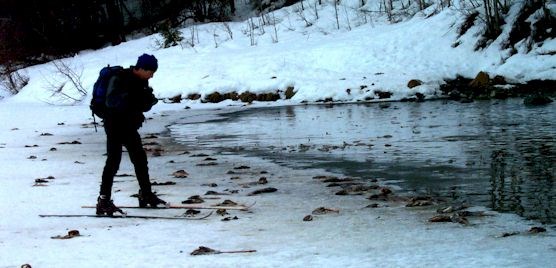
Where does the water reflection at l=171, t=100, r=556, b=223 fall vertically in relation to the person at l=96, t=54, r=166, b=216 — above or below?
below

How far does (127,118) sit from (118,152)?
35 cm

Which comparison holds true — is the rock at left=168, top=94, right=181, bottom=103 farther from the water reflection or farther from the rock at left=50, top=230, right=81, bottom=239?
the rock at left=50, top=230, right=81, bottom=239

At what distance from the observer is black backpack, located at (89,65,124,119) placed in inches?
278

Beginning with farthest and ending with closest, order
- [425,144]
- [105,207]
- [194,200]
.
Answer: [425,144]
[194,200]
[105,207]

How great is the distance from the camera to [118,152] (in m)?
7.36

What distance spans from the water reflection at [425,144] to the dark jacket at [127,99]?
9.42ft

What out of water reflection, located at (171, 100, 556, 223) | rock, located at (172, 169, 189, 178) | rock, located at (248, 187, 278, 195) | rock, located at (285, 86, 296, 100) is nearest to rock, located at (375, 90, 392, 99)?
water reflection, located at (171, 100, 556, 223)

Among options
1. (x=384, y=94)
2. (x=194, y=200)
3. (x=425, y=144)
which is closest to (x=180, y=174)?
(x=194, y=200)

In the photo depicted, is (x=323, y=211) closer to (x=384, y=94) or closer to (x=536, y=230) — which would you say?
(x=536, y=230)

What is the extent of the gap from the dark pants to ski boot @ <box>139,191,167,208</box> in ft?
0.13

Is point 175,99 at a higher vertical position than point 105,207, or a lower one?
higher

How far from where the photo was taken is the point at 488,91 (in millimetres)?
21953

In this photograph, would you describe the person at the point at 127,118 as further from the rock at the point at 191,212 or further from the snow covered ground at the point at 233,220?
the rock at the point at 191,212

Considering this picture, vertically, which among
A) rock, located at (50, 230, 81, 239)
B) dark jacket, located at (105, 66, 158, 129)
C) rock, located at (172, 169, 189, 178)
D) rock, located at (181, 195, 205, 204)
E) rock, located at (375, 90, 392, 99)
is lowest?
rock, located at (181, 195, 205, 204)
